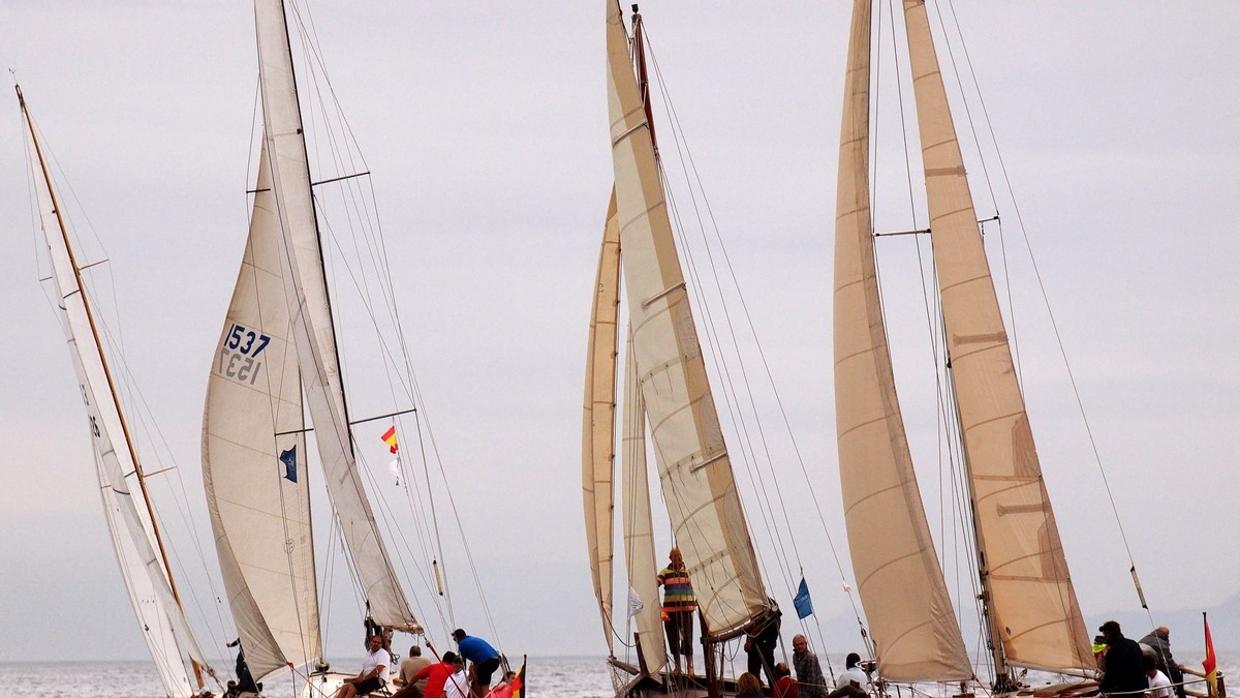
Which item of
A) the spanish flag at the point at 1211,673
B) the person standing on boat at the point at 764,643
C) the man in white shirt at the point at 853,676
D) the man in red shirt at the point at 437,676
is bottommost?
→ the spanish flag at the point at 1211,673

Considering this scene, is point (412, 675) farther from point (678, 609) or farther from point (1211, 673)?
point (1211, 673)

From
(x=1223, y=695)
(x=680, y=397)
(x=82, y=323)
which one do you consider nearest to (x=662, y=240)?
(x=680, y=397)

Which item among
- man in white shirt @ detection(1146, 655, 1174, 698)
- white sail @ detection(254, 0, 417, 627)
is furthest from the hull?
man in white shirt @ detection(1146, 655, 1174, 698)

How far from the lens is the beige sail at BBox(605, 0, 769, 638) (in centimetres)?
2327

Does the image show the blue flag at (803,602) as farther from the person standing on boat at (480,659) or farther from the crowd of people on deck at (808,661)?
the person standing on boat at (480,659)

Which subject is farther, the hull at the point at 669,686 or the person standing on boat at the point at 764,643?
the hull at the point at 669,686

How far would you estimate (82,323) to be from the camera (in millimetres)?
34781

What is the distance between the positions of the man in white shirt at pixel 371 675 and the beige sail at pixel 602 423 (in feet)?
16.6

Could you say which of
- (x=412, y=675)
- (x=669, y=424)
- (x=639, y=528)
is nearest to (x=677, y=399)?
(x=669, y=424)

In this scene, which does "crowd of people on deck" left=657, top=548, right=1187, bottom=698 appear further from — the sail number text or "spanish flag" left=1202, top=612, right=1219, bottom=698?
the sail number text

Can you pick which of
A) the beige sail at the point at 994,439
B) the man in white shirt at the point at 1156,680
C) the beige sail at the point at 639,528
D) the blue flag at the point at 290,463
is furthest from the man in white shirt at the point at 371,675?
the man in white shirt at the point at 1156,680

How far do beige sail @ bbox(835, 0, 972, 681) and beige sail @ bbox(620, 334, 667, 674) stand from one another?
143 inches

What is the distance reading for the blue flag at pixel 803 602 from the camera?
78.2ft

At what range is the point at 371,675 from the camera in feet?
74.8
